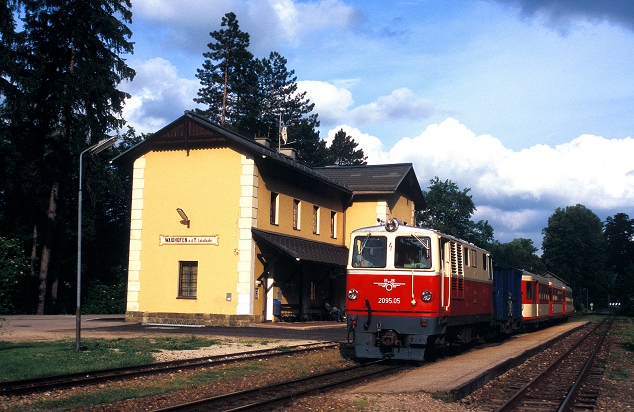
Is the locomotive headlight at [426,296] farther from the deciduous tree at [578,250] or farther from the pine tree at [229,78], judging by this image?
the deciduous tree at [578,250]

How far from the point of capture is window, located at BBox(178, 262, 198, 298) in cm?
2758

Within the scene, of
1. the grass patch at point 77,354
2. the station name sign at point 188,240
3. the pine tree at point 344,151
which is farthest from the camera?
the pine tree at point 344,151

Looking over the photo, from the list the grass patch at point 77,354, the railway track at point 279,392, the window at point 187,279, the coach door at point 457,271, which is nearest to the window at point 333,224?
the window at point 187,279

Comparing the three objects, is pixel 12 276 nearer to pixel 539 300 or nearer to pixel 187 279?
pixel 187 279

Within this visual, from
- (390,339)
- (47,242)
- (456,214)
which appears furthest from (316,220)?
(456,214)

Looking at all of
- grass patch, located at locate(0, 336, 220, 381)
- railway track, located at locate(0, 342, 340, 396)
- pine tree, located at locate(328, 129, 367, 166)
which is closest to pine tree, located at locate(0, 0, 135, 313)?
grass patch, located at locate(0, 336, 220, 381)

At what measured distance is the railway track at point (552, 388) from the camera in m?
11.0

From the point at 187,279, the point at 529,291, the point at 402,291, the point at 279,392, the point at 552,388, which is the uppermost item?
the point at 187,279

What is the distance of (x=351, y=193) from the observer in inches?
1431

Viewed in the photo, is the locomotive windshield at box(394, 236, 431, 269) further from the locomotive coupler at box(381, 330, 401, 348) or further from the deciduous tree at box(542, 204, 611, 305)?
the deciduous tree at box(542, 204, 611, 305)

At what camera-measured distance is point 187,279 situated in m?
27.7

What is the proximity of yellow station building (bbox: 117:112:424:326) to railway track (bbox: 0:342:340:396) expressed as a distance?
947 centimetres

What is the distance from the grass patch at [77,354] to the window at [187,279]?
743cm

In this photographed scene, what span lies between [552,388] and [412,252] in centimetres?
406
